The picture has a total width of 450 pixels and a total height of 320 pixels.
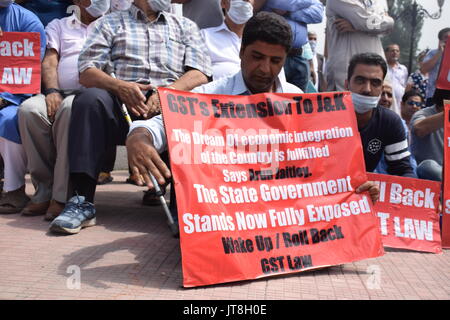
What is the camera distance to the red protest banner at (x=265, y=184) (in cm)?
250

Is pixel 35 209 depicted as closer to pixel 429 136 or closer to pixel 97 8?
pixel 97 8

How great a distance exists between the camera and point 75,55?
4320mm

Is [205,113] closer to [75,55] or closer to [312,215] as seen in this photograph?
[312,215]

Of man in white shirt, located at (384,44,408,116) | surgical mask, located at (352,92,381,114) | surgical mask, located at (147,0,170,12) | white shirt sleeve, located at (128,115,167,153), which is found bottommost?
man in white shirt, located at (384,44,408,116)

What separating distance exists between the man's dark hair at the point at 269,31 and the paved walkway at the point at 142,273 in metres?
1.38

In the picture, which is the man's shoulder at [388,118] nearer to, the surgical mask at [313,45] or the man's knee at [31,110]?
the man's knee at [31,110]

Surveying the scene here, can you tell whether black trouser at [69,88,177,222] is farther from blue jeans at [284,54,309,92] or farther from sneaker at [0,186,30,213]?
blue jeans at [284,54,309,92]

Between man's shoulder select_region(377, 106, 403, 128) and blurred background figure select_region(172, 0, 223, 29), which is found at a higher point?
blurred background figure select_region(172, 0, 223, 29)

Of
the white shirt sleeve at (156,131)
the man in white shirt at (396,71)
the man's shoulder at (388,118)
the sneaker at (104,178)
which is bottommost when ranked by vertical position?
the sneaker at (104,178)

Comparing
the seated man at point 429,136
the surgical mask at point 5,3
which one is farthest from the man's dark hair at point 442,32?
the surgical mask at point 5,3

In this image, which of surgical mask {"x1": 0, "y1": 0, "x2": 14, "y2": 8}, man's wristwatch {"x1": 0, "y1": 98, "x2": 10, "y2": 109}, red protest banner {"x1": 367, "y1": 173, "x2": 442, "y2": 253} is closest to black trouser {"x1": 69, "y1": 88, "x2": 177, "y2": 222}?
man's wristwatch {"x1": 0, "y1": 98, "x2": 10, "y2": 109}

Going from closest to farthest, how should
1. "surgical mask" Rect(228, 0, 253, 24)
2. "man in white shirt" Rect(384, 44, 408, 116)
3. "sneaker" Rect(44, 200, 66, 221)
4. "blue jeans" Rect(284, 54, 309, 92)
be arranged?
"sneaker" Rect(44, 200, 66, 221) → "surgical mask" Rect(228, 0, 253, 24) → "blue jeans" Rect(284, 54, 309, 92) → "man in white shirt" Rect(384, 44, 408, 116)

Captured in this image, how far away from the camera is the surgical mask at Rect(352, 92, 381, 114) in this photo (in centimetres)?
374

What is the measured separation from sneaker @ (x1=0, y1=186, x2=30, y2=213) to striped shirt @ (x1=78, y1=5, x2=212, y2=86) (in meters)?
1.09
